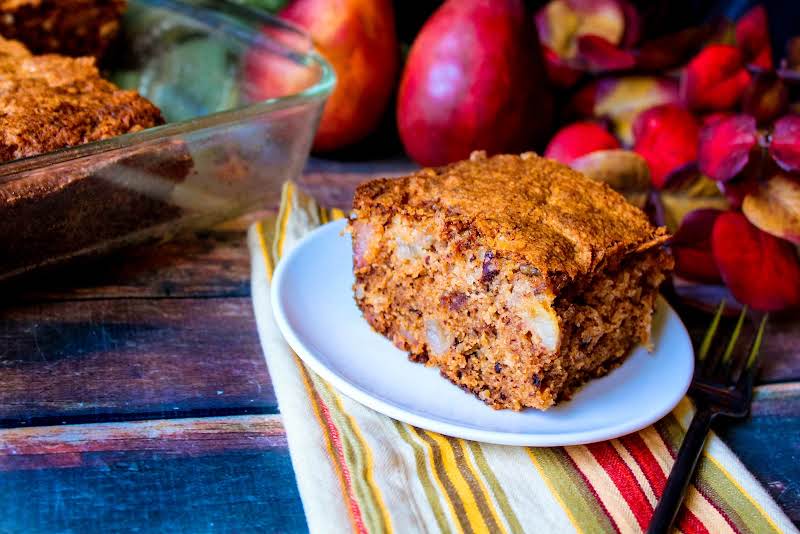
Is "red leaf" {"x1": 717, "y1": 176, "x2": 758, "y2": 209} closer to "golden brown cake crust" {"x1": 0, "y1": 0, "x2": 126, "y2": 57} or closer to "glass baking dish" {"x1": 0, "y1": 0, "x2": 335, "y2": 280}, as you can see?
"glass baking dish" {"x1": 0, "y1": 0, "x2": 335, "y2": 280}

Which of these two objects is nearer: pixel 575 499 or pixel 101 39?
pixel 575 499

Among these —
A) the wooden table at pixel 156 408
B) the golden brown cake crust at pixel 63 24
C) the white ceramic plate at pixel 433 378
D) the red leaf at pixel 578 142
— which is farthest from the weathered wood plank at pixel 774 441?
the golden brown cake crust at pixel 63 24

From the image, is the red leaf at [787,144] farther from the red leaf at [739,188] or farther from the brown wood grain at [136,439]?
the brown wood grain at [136,439]

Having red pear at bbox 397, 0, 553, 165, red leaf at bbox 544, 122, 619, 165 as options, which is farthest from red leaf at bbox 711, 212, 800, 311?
red pear at bbox 397, 0, 553, 165

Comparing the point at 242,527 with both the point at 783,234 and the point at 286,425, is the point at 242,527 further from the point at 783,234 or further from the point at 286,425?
the point at 783,234

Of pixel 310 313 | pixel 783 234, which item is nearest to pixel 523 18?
pixel 783 234

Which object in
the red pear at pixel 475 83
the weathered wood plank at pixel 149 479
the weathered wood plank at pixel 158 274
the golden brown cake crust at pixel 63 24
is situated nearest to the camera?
the weathered wood plank at pixel 149 479

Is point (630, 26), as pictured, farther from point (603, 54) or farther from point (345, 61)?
point (345, 61)
